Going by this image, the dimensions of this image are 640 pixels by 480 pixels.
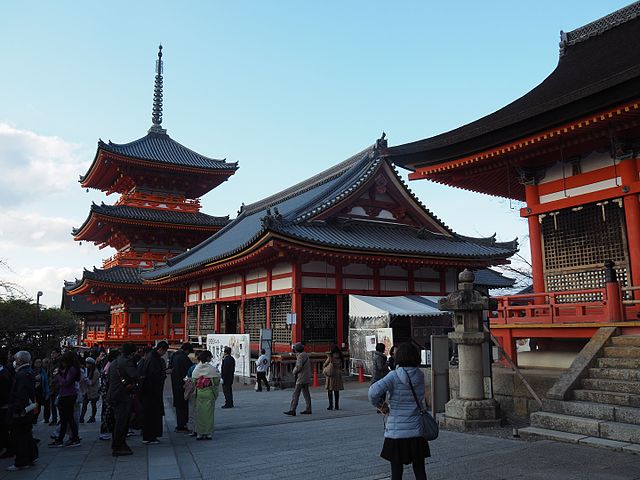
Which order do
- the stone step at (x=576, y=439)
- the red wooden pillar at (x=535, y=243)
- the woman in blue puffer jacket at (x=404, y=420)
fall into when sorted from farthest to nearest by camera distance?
the red wooden pillar at (x=535, y=243)
the stone step at (x=576, y=439)
the woman in blue puffer jacket at (x=404, y=420)

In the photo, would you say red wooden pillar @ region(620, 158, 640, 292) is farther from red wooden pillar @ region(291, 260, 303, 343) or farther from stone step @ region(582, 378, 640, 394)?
red wooden pillar @ region(291, 260, 303, 343)

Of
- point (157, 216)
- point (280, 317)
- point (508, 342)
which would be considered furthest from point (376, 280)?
point (157, 216)

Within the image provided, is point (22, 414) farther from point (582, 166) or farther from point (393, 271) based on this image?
point (393, 271)

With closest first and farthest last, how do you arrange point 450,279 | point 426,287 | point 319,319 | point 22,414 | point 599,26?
point 22,414 → point 599,26 → point 319,319 → point 426,287 → point 450,279

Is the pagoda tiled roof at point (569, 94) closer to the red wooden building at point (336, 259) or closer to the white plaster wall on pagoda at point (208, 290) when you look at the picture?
the red wooden building at point (336, 259)

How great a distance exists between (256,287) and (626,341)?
16.3 metres

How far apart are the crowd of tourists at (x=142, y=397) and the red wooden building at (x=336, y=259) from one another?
7.21m

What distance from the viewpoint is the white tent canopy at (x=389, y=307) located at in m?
18.9


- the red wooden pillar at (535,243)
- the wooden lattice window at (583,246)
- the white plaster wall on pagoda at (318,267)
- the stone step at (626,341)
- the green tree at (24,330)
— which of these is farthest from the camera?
the white plaster wall on pagoda at (318,267)

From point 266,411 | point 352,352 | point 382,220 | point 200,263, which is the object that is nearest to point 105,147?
point 200,263

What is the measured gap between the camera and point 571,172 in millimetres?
12555

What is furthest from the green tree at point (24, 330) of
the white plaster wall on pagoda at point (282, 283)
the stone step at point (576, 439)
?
the stone step at point (576, 439)

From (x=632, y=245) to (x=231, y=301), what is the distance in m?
19.0

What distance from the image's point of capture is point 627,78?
9367mm
